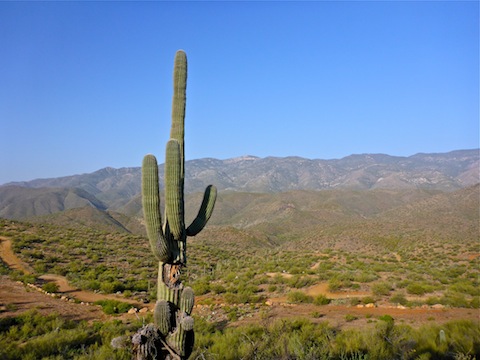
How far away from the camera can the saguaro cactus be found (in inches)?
211

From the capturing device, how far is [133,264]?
25531mm

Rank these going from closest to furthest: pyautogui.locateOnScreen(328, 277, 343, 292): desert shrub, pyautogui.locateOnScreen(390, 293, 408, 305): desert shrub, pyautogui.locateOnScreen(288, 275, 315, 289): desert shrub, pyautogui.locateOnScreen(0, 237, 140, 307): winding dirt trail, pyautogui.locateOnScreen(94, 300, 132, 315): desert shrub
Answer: pyautogui.locateOnScreen(94, 300, 132, 315): desert shrub, pyautogui.locateOnScreen(390, 293, 408, 305): desert shrub, pyautogui.locateOnScreen(0, 237, 140, 307): winding dirt trail, pyautogui.locateOnScreen(328, 277, 343, 292): desert shrub, pyautogui.locateOnScreen(288, 275, 315, 289): desert shrub

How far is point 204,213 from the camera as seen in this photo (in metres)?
7.18

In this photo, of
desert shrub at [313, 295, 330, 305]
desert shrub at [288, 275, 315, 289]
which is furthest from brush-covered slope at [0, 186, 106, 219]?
desert shrub at [313, 295, 330, 305]

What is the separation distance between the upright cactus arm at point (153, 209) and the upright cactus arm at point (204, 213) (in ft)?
3.56

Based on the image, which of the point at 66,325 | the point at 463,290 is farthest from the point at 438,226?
the point at 66,325

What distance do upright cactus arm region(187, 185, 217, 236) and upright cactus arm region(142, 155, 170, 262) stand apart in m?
1.08

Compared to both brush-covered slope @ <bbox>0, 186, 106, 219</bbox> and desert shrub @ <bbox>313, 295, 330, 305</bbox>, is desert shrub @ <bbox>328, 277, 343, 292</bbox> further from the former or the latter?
brush-covered slope @ <bbox>0, 186, 106, 219</bbox>

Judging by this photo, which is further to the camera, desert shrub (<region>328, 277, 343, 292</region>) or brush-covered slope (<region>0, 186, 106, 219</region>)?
brush-covered slope (<region>0, 186, 106, 219</region>)

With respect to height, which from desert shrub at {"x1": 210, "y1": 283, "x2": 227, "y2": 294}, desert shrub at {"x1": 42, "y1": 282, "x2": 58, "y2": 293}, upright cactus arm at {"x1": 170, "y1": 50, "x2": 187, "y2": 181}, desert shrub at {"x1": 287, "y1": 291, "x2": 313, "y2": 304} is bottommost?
desert shrub at {"x1": 210, "y1": 283, "x2": 227, "y2": 294}

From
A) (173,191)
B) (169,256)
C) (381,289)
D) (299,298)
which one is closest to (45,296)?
(299,298)

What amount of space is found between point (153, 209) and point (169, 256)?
0.87m

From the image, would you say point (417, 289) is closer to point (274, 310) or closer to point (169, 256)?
point (274, 310)

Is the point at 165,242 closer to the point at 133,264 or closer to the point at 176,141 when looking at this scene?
the point at 176,141
